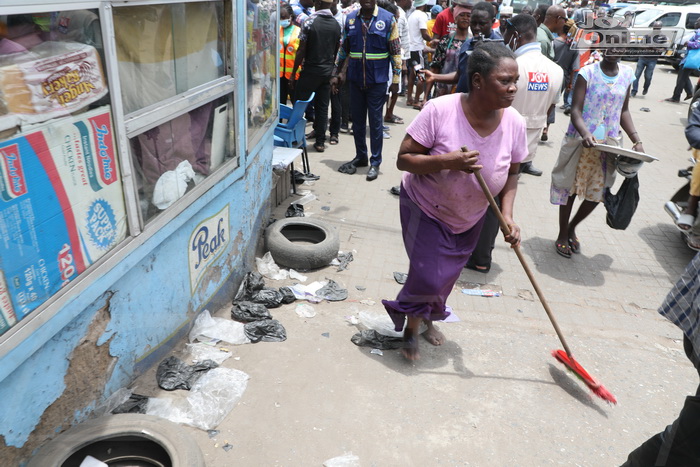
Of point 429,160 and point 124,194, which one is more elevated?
point 429,160

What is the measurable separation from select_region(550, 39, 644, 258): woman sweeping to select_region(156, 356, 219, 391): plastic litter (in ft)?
12.5

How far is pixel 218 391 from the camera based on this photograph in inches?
120

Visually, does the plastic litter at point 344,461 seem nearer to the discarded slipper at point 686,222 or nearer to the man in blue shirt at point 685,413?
the man in blue shirt at point 685,413

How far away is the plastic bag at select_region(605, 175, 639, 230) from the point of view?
16.1 ft

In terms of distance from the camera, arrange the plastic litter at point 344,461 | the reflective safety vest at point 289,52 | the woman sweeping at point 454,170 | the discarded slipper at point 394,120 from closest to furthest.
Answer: the plastic litter at point 344,461 → the woman sweeping at point 454,170 → the reflective safety vest at point 289,52 → the discarded slipper at point 394,120

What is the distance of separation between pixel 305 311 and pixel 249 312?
0.43 meters

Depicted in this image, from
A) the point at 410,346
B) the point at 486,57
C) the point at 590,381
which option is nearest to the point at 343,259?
the point at 410,346

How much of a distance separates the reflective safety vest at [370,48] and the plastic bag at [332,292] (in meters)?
3.31

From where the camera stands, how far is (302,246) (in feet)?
15.2

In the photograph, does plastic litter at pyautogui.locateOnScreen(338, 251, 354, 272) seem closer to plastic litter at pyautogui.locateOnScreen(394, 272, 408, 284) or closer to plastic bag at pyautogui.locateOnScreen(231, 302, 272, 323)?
plastic litter at pyautogui.locateOnScreen(394, 272, 408, 284)

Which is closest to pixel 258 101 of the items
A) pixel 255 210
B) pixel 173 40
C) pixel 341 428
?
pixel 255 210

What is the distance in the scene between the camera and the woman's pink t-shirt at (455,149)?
3.07m

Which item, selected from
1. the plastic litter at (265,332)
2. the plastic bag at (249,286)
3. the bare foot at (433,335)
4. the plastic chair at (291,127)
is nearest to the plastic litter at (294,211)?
the plastic chair at (291,127)

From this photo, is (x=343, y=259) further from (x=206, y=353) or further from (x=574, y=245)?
(x=574, y=245)
